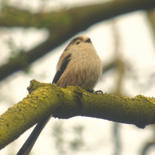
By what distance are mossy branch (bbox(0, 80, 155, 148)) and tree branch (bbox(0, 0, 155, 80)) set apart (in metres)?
2.86

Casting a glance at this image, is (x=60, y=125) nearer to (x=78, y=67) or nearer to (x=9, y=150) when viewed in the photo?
(x=9, y=150)

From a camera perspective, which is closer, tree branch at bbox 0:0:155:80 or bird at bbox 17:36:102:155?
bird at bbox 17:36:102:155

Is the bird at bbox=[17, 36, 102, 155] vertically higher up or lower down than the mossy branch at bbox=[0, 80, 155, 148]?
higher up

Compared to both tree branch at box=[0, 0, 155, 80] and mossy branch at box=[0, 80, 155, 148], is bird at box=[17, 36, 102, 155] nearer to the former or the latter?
mossy branch at box=[0, 80, 155, 148]

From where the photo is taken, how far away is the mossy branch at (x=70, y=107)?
9.37 ft

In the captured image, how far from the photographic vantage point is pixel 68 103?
10.9 feet

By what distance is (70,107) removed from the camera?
3328mm

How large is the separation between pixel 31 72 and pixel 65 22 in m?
1.14

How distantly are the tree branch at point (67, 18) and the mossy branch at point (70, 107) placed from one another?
2.86 metres

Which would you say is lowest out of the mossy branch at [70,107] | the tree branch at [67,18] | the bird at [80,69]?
the mossy branch at [70,107]

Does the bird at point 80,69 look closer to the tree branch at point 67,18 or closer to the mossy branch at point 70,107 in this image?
the mossy branch at point 70,107

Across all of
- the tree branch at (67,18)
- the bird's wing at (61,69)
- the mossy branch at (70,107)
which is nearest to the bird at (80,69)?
the bird's wing at (61,69)

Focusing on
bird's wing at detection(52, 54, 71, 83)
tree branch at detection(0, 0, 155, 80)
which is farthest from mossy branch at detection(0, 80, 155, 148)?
tree branch at detection(0, 0, 155, 80)

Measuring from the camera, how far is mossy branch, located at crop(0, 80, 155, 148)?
286 centimetres
